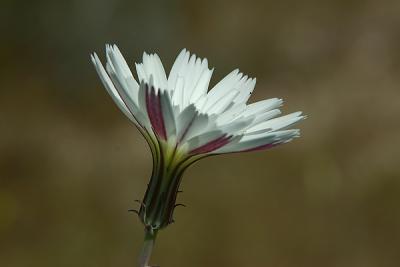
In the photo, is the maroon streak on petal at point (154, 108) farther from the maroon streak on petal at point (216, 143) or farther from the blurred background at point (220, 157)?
the blurred background at point (220, 157)

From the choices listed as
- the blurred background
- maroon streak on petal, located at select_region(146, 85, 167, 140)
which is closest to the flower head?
maroon streak on petal, located at select_region(146, 85, 167, 140)

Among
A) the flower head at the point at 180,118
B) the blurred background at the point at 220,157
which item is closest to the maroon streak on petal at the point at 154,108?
the flower head at the point at 180,118

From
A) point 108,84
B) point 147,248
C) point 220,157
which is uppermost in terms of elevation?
point 220,157

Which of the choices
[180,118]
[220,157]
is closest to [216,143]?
[180,118]

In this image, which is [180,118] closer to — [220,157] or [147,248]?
[147,248]

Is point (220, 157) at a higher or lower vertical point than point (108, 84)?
higher

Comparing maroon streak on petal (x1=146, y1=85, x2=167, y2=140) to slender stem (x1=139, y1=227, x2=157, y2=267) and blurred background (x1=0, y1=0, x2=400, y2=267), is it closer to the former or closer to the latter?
slender stem (x1=139, y1=227, x2=157, y2=267)

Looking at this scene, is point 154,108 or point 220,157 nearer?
point 154,108

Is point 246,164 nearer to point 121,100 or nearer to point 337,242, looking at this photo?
point 337,242
